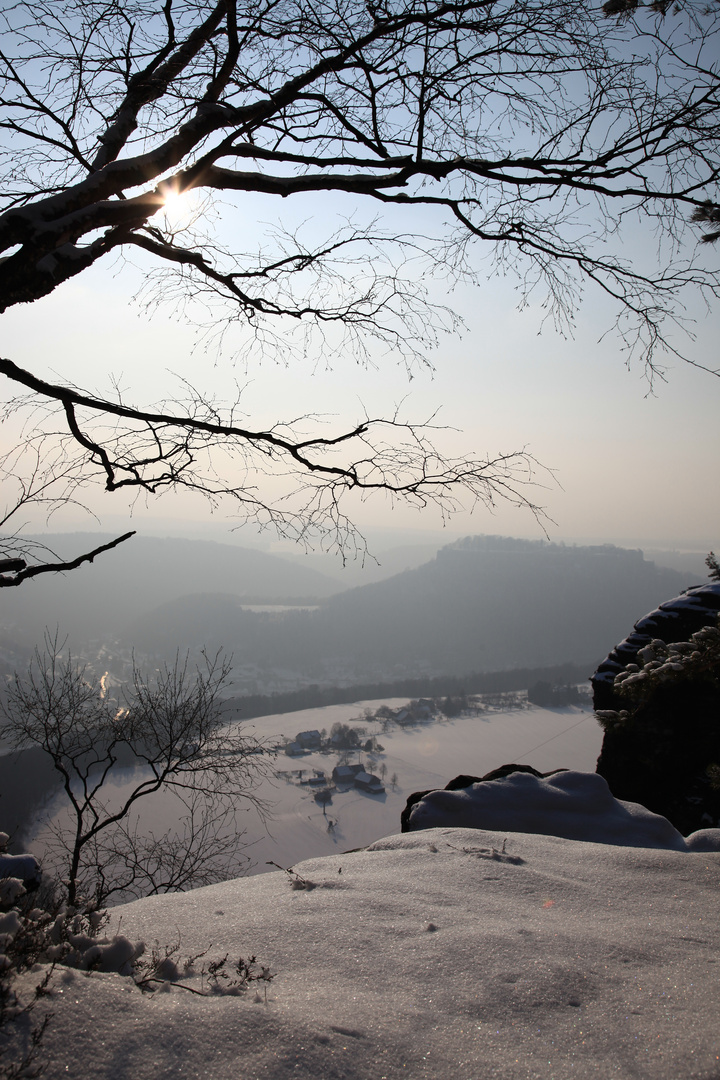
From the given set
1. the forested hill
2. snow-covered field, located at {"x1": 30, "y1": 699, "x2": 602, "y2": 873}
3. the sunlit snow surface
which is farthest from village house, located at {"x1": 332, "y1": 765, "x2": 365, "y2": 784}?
the forested hill

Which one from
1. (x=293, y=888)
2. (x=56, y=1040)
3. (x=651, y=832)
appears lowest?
(x=651, y=832)

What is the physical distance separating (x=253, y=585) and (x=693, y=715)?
442 feet

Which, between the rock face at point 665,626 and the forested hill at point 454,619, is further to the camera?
the forested hill at point 454,619

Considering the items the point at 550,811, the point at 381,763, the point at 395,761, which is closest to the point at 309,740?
the point at 381,763

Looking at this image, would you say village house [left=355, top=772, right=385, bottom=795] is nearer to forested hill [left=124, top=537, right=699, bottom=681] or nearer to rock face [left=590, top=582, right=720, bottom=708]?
rock face [left=590, top=582, right=720, bottom=708]

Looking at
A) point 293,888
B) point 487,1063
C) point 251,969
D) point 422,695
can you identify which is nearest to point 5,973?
point 251,969

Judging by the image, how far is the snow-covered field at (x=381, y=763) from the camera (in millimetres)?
30172

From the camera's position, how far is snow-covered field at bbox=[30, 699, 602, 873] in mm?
30172

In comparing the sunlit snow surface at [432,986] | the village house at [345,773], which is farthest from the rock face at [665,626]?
the village house at [345,773]

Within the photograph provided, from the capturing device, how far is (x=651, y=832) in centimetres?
523

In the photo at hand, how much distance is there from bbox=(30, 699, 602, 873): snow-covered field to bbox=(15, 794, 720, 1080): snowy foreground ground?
16687 millimetres

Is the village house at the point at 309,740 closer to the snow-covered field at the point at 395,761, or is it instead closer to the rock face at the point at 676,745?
the snow-covered field at the point at 395,761

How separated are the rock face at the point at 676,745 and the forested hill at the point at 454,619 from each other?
261 feet

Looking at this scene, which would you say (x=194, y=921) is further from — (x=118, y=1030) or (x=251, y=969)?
(x=118, y=1030)
